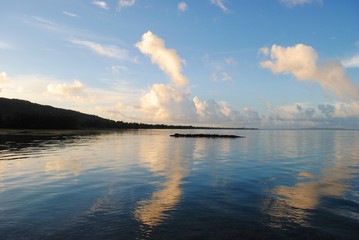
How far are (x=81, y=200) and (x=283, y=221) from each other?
13.7 m

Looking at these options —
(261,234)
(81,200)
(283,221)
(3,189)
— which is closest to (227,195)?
(283,221)

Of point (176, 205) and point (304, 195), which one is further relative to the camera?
point (304, 195)

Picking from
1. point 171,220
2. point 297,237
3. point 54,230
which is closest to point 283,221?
point 297,237

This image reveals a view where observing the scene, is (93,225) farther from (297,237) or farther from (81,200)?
(297,237)

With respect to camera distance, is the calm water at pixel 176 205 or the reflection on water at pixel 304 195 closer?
the calm water at pixel 176 205

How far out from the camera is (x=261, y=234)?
15.4 meters

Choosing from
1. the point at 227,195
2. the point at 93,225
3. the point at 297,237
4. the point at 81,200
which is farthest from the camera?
the point at 227,195

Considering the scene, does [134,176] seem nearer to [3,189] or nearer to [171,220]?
[3,189]

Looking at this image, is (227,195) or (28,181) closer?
(227,195)

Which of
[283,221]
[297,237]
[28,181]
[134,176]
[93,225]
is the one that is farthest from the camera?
[134,176]

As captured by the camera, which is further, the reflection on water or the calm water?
the reflection on water

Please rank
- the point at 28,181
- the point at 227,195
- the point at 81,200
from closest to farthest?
the point at 81,200 < the point at 227,195 < the point at 28,181

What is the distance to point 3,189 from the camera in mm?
25406

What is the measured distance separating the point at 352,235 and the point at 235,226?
5752mm
